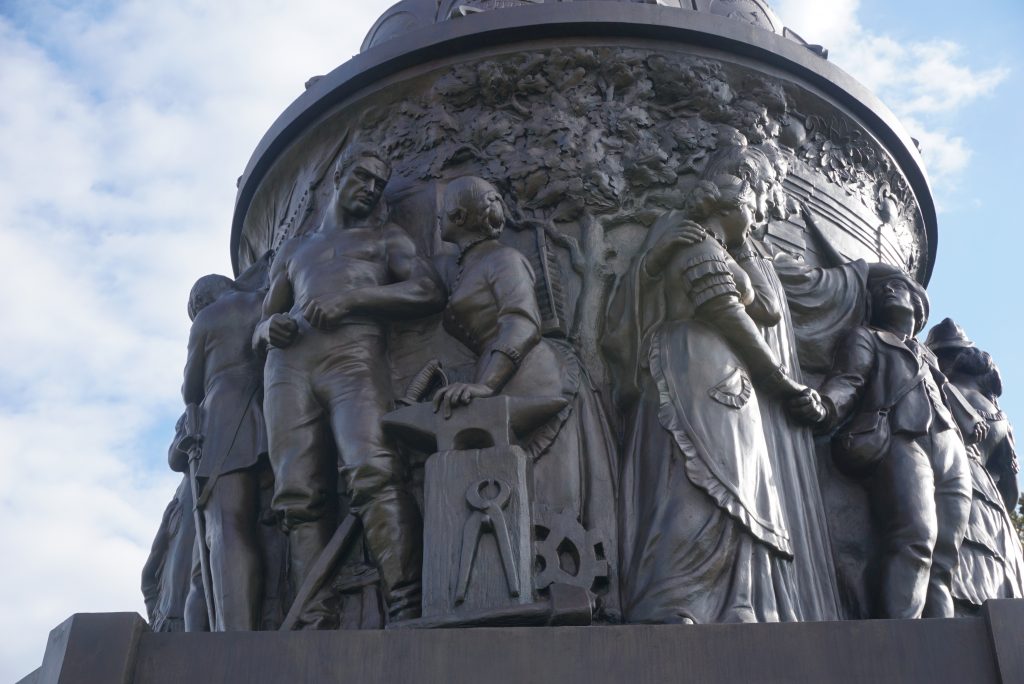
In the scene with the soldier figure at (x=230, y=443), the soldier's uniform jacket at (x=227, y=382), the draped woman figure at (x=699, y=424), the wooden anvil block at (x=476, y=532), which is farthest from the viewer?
the soldier's uniform jacket at (x=227, y=382)

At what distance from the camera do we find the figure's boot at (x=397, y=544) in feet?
25.3

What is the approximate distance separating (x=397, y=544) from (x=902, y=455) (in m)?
3.38

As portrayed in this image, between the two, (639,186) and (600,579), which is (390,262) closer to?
(639,186)

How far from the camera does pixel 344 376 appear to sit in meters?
8.58

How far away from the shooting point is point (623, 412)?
8.48m

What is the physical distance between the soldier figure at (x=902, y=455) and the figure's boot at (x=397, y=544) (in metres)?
2.66

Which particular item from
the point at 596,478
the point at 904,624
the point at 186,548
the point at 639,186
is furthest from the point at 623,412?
the point at 186,548

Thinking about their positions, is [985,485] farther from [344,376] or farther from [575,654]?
[344,376]

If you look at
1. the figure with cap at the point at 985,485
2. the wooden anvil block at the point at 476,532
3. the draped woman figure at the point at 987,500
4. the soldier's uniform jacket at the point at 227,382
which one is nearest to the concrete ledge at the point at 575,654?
the wooden anvil block at the point at 476,532

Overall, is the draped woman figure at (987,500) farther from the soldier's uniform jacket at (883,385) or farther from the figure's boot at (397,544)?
the figure's boot at (397,544)

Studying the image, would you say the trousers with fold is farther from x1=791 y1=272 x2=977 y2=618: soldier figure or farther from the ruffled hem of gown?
x1=791 y1=272 x2=977 y2=618: soldier figure

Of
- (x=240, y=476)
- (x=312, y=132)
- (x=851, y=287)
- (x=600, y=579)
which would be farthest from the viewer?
(x=312, y=132)

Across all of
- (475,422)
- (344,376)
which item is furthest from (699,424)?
(344,376)

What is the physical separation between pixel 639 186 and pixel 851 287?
1764mm
